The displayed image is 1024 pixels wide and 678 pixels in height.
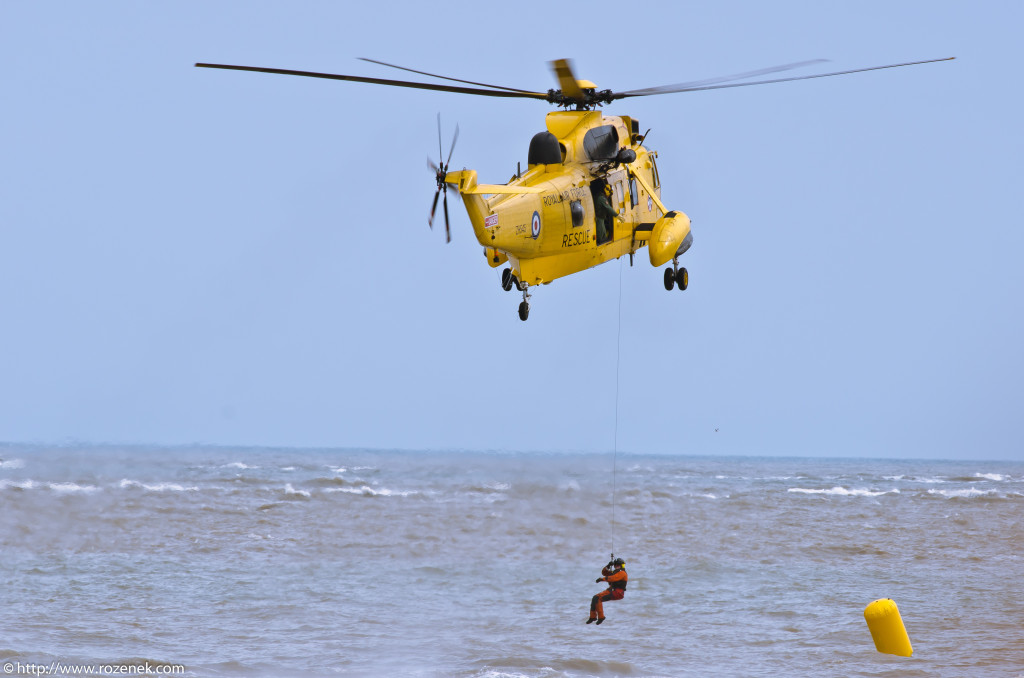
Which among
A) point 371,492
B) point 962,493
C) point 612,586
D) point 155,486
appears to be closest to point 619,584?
point 612,586

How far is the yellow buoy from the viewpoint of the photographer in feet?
44.1

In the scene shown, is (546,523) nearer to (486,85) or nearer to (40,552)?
(40,552)

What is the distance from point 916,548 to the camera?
860 inches

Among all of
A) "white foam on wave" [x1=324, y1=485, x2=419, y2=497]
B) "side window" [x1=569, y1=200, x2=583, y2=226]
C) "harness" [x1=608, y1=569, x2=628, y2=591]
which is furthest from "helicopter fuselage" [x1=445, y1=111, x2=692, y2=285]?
"white foam on wave" [x1=324, y1=485, x2=419, y2=497]

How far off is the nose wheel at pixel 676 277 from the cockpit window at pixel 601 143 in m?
1.79

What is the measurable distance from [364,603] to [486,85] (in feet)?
27.6

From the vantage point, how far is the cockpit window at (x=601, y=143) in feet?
45.1

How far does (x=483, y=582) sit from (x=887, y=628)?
6.96 metres

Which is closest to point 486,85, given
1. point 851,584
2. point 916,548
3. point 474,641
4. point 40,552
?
point 474,641

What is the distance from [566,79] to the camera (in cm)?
1319

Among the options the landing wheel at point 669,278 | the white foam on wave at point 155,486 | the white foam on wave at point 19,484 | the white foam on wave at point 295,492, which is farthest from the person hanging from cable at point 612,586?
the white foam on wave at point 155,486

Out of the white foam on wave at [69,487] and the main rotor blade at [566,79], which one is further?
the white foam on wave at [69,487]

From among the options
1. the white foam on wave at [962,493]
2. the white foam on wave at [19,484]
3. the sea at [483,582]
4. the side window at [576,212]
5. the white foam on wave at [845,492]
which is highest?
the side window at [576,212]

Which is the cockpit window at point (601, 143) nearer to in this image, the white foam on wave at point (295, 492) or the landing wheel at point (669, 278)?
the landing wheel at point (669, 278)
